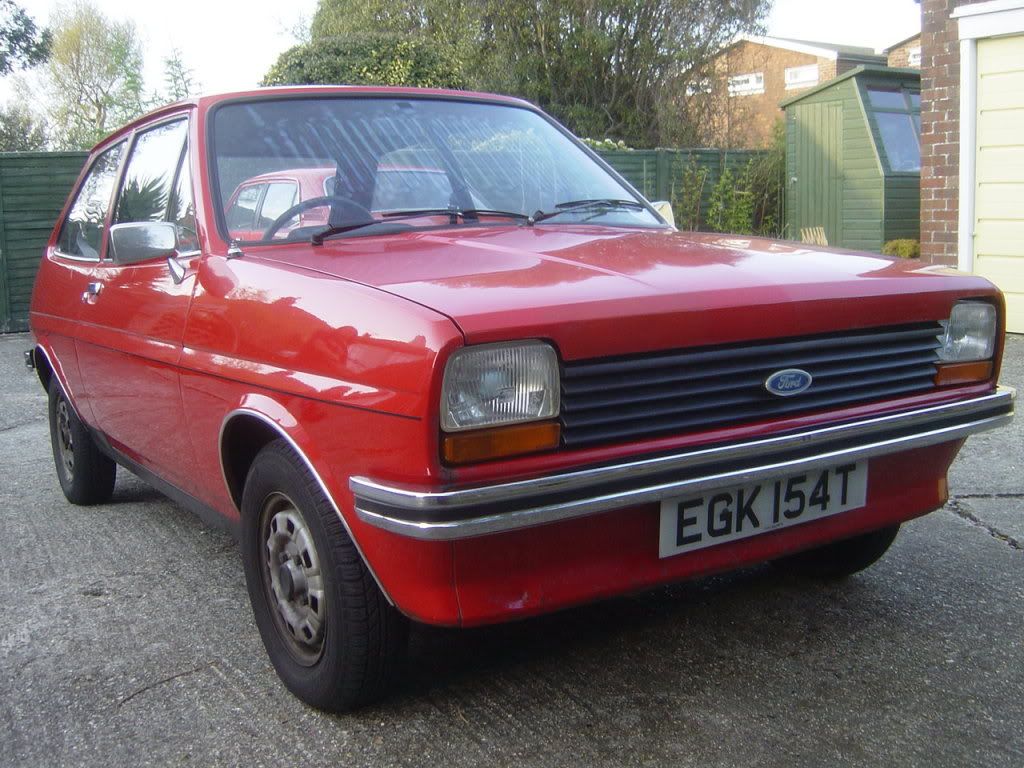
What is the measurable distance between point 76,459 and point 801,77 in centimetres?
3459

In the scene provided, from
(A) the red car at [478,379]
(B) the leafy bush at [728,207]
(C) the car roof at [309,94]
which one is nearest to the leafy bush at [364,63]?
(B) the leafy bush at [728,207]

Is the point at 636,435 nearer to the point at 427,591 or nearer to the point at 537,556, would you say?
the point at 537,556

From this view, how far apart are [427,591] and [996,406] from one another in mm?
1700

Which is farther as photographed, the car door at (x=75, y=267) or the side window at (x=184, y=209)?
the car door at (x=75, y=267)

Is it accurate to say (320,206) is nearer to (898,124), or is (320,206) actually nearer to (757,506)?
(757,506)

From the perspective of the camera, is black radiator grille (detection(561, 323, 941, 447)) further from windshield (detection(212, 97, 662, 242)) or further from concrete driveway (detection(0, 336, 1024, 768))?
windshield (detection(212, 97, 662, 242))

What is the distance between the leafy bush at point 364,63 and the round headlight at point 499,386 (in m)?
15.9

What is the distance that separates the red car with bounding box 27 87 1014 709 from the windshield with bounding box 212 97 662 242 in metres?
0.01

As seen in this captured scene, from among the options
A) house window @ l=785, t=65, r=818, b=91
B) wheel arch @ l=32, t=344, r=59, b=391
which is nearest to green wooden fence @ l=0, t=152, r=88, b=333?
wheel arch @ l=32, t=344, r=59, b=391

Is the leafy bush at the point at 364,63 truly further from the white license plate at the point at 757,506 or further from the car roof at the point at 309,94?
the white license plate at the point at 757,506

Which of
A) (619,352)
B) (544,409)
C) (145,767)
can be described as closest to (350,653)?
(145,767)

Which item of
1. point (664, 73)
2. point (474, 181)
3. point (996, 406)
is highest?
point (664, 73)

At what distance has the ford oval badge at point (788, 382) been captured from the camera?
2.56 meters

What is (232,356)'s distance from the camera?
2.85m
